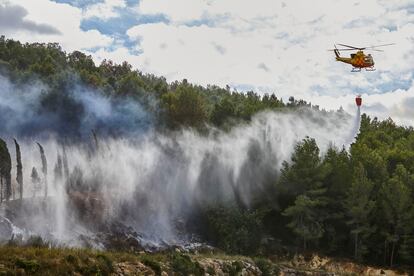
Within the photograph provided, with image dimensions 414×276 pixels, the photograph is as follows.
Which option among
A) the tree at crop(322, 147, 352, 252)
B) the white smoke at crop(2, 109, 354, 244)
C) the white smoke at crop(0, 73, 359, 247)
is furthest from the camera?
the tree at crop(322, 147, 352, 252)

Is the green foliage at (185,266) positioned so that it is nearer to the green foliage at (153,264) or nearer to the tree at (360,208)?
the green foliage at (153,264)

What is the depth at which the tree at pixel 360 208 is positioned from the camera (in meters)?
49.8

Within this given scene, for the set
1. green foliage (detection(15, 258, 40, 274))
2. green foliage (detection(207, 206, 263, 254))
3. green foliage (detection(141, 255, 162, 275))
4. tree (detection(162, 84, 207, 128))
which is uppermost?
tree (detection(162, 84, 207, 128))

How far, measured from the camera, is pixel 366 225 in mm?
50188

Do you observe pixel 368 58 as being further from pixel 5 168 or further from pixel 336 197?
pixel 5 168

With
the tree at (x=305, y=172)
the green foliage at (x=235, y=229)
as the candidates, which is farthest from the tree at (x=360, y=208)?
the green foliage at (x=235, y=229)

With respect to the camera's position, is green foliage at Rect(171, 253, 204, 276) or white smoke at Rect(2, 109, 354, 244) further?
white smoke at Rect(2, 109, 354, 244)

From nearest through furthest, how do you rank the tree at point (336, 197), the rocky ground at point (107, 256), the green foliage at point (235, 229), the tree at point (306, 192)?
the rocky ground at point (107, 256)
the green foliage at point (235, 229)
the tree at point (306, 192)
the tree at point (336, 197)

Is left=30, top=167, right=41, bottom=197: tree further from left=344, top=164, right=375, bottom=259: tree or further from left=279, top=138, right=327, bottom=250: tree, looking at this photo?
left=344, top=164, right=375, bottom=259: tree

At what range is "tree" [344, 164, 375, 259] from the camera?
49.8m

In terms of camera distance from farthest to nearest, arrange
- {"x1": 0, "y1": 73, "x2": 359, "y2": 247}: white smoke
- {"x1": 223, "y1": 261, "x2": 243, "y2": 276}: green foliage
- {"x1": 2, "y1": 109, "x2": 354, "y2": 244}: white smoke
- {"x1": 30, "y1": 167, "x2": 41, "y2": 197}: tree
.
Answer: {"x1": 2, "y1": 109, "x2": 354, "y2": 244}: white smoke
{"x1": 30, "y1": 167, "x2": 41, "y2": 197}: tree
{"x1": 0, "y1": 73, "x2": 359, "y2": 247}: white smoke
{"x1": 223, "y1": 261, "x2": 243, "y2": 276}: green foliage

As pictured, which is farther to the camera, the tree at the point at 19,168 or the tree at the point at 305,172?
the tree at the point at 305,172

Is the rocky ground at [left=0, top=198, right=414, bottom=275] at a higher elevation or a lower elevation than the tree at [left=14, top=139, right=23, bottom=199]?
lower

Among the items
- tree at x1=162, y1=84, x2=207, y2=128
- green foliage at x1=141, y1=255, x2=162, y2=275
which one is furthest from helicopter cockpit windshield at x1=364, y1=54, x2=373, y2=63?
green foliage at x1=141, y1=255, x2=162, y2=275
